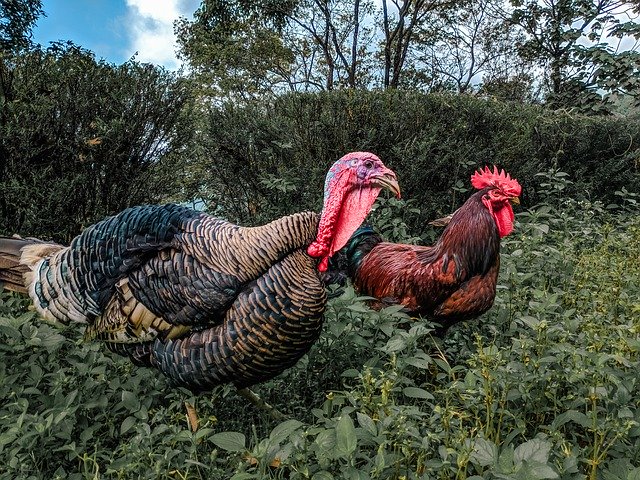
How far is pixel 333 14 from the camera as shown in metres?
13.7

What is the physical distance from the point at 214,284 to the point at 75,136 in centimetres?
300

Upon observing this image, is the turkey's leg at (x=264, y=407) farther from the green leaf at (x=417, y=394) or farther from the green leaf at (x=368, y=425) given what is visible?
the green leaf at (x=368, y=425)

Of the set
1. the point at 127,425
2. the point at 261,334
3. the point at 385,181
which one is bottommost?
the point at 127,425

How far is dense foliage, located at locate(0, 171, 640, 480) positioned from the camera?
5.26 feet

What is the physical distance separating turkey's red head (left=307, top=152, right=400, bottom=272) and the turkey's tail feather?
67.1 inches

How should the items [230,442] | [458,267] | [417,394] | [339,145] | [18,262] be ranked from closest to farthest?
[230,442] → [417,394] → [18,262] → [458,267] → [339,145]

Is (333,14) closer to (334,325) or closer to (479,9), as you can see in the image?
(479,9)

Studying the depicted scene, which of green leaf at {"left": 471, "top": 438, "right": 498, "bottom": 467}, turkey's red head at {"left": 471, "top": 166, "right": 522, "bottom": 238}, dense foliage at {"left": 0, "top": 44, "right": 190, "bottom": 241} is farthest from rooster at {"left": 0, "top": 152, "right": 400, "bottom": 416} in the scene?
dense foliage at {"left": 0, "top": 44, "right": 190, "bottom": 241}

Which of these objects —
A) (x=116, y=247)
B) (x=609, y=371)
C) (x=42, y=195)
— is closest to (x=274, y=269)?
(x=116, y=247)

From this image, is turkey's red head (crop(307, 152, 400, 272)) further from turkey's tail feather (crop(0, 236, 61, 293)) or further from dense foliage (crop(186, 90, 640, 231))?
dense foliage (crop(186, 90, 640, 231))

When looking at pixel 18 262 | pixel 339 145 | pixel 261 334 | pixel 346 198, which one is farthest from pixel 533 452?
pixel 339 145

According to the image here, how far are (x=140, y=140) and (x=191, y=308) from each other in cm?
305

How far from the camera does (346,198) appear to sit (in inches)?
89.4

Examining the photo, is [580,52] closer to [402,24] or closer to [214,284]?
[402,24]
